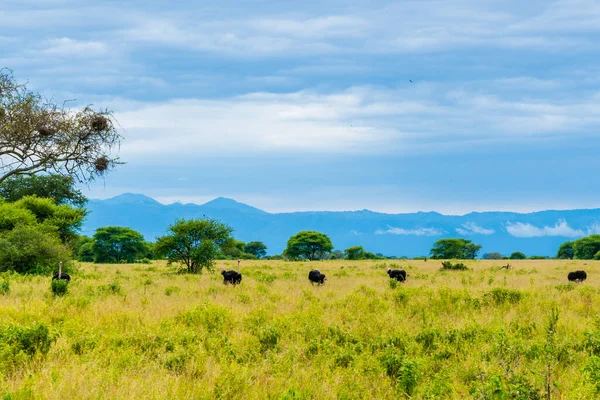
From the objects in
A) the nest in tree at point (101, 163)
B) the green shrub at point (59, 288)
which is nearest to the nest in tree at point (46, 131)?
the nest in tree at point (101, 163)

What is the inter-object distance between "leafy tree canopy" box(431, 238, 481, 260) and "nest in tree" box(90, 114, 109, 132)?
109m

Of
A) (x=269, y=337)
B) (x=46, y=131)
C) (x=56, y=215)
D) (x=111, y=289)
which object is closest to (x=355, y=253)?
(x=56, y=215)

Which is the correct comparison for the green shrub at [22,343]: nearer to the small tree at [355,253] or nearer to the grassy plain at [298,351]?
the grassy plain at [298,351]

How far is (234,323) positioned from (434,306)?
21.9 feet

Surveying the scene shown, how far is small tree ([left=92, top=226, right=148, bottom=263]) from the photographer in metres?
89.0

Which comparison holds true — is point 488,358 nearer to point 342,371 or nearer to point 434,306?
point 342,371

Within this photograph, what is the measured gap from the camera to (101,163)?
9242 millimetres

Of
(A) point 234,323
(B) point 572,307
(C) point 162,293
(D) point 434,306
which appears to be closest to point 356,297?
(D) point 434,306

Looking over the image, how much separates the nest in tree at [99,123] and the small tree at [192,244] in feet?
91.2

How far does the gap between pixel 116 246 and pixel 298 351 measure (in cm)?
8885

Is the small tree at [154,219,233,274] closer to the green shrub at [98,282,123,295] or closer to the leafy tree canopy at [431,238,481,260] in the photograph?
the green shrub at [98,282,123,295]

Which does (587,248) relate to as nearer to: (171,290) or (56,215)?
(56,215)

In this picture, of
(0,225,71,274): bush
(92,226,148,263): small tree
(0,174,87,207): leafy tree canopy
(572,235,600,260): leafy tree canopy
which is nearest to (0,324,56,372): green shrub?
(0,225,71,274): bush

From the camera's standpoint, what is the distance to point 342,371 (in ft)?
26.1
